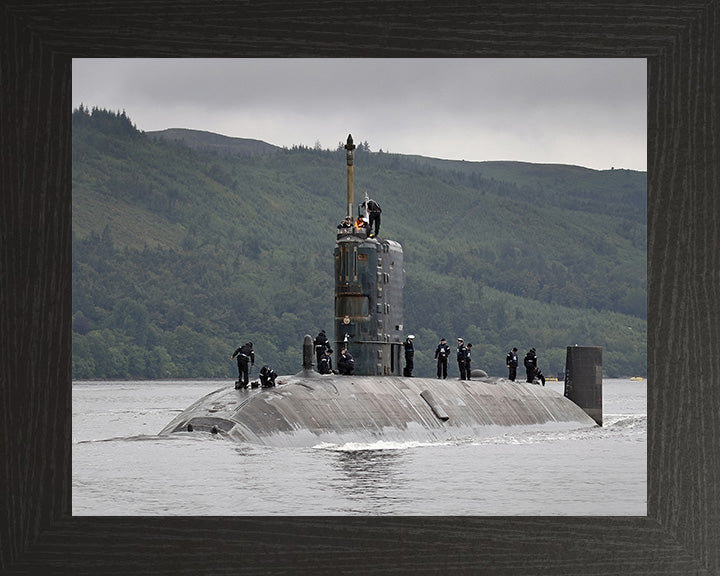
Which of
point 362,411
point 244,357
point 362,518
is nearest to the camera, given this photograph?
point 362,518

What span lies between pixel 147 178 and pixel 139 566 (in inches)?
5416

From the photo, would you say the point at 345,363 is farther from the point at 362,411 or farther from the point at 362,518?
the point at 362,518

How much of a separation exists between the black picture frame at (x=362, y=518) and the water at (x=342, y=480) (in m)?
7.66

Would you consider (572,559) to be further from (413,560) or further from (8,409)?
(8,409)

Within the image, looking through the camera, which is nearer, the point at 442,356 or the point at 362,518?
the point at 362,518

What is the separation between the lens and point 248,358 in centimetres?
2269

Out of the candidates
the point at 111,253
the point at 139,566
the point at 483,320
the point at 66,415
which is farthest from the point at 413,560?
the point at 111,253

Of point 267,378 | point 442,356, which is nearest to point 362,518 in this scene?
point 267,378

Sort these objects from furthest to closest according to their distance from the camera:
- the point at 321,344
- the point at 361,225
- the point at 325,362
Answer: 1. the point at 361,225
2. the point at 325,362
3. the point at 321,344

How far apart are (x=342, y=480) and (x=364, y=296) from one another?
6.47m

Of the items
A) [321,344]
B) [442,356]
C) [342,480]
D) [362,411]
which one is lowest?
[342,480]

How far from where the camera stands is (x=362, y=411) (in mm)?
24141

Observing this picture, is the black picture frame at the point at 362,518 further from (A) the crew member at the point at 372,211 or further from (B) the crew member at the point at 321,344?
(A) the crew member at the point at 372,211

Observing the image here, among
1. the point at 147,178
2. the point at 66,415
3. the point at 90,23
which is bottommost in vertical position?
the point at 66,415
